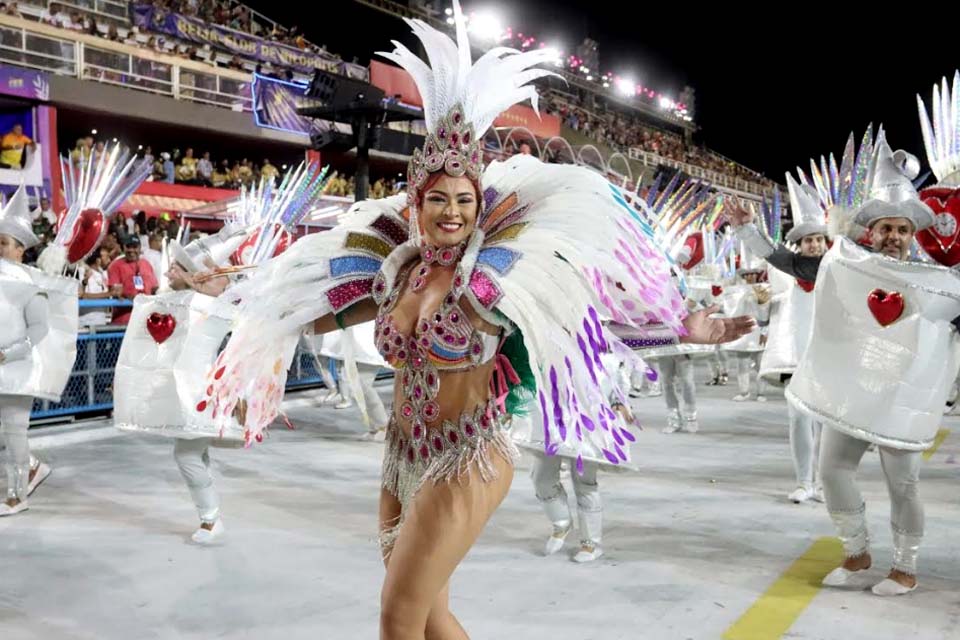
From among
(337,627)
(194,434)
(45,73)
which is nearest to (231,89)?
(45,73)

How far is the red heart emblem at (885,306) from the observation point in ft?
12.9

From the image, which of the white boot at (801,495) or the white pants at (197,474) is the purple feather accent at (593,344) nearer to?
the white pants at (197,474)

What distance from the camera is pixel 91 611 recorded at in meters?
3.88

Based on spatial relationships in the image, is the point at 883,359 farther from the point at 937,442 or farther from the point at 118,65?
the point at 118,65

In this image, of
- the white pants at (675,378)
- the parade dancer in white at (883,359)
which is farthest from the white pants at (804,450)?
the white pants at (675,378)

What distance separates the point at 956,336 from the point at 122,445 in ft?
21.5

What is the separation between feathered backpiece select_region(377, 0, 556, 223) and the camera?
254 centimetres

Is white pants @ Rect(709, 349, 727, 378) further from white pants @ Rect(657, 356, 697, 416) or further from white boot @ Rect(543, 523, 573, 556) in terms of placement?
white boot @ Rect(543, 523, 573, 556)

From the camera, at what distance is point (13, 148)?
44.4 ft

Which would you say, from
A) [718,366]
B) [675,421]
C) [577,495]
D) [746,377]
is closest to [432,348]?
[577,495]

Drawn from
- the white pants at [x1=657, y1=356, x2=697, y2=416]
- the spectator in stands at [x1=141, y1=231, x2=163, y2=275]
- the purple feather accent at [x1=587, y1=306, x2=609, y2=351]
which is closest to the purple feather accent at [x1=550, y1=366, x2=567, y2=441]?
the purple feather accent at [x1=587, y1=306, x2=609, y2=351]

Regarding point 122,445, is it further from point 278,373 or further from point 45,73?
point 45,73

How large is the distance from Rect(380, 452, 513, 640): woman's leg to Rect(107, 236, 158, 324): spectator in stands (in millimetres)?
7756

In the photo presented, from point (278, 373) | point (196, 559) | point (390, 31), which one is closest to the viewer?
point (278, 373)
